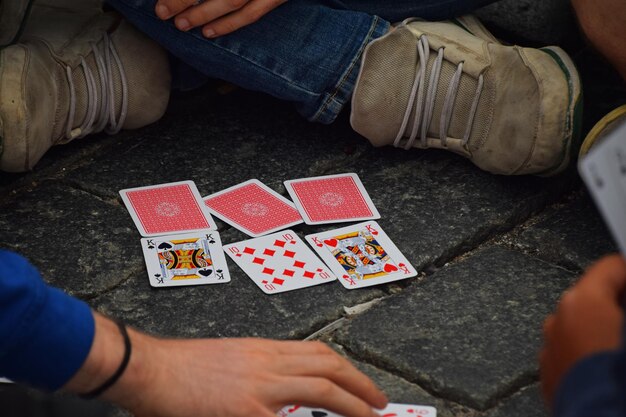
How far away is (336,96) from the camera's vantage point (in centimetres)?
285

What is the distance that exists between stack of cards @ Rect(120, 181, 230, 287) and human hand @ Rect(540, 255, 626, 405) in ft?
3.86

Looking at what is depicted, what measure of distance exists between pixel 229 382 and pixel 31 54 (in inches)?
52.5

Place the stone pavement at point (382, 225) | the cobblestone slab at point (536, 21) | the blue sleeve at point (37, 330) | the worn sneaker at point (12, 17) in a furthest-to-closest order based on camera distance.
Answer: the cobblestone slab at point (536, 21)
the worn sneaker at point (12, 17)
the stone pavement at point (382, 225)
the blue sleeve at point (37, 330)

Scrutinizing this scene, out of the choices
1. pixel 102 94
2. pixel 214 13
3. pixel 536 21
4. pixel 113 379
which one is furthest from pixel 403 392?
pixel 536 21

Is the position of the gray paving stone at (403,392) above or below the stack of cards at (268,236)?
above

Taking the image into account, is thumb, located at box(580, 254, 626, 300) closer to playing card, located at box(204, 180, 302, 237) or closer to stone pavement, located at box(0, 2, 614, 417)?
stone pavement, located at box(0, 2, 614, 417)

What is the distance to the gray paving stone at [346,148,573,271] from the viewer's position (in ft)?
8.40

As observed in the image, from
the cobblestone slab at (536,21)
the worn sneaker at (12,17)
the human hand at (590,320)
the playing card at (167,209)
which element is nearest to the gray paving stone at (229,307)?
the playing card at (167,209)

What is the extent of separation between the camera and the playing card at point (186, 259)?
243 cm

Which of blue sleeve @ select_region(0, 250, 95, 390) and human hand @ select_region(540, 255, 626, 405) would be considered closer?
human hand @ select_region(540, 255, 626, 405)

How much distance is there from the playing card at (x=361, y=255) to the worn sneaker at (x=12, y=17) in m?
0.94

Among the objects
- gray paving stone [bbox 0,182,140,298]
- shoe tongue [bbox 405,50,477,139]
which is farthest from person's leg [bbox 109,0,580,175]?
gray paving stone [bbox 0,182,140,298]

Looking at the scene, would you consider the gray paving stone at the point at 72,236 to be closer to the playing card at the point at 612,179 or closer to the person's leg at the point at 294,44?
the person's leg at the point at 294,44

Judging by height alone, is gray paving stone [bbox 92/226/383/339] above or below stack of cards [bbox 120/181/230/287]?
above
